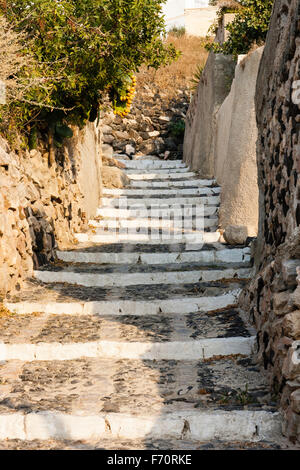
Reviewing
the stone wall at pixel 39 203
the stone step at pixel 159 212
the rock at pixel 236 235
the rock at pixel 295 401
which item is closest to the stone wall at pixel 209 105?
the stone step at pixel 159 212

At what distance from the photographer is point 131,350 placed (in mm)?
4469

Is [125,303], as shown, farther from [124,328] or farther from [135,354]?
[135,354]

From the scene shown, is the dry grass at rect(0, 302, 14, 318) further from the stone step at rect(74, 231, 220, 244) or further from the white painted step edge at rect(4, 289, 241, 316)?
the stone step at rect(74, 231, 220, 244)

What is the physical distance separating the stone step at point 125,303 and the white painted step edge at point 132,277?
57 cm

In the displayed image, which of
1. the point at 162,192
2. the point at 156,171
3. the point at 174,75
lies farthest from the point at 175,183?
the point at 174,75

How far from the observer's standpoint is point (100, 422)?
10.4 feet

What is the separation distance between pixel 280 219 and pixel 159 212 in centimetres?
538

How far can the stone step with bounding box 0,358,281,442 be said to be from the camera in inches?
124

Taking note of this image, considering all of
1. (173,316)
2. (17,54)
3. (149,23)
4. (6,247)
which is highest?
(149,23)

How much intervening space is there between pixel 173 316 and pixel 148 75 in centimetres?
1839

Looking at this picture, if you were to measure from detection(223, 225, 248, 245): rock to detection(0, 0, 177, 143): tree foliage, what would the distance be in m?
2.55

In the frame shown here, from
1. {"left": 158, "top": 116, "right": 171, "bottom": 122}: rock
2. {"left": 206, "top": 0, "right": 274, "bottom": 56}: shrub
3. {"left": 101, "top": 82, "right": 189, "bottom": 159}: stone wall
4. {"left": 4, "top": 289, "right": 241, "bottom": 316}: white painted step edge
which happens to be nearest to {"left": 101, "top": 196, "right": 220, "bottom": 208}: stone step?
{"left": 206, "top": 0, "right": 274, "bottom": 56}: shrub

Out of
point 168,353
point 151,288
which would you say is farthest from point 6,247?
point 168,353
